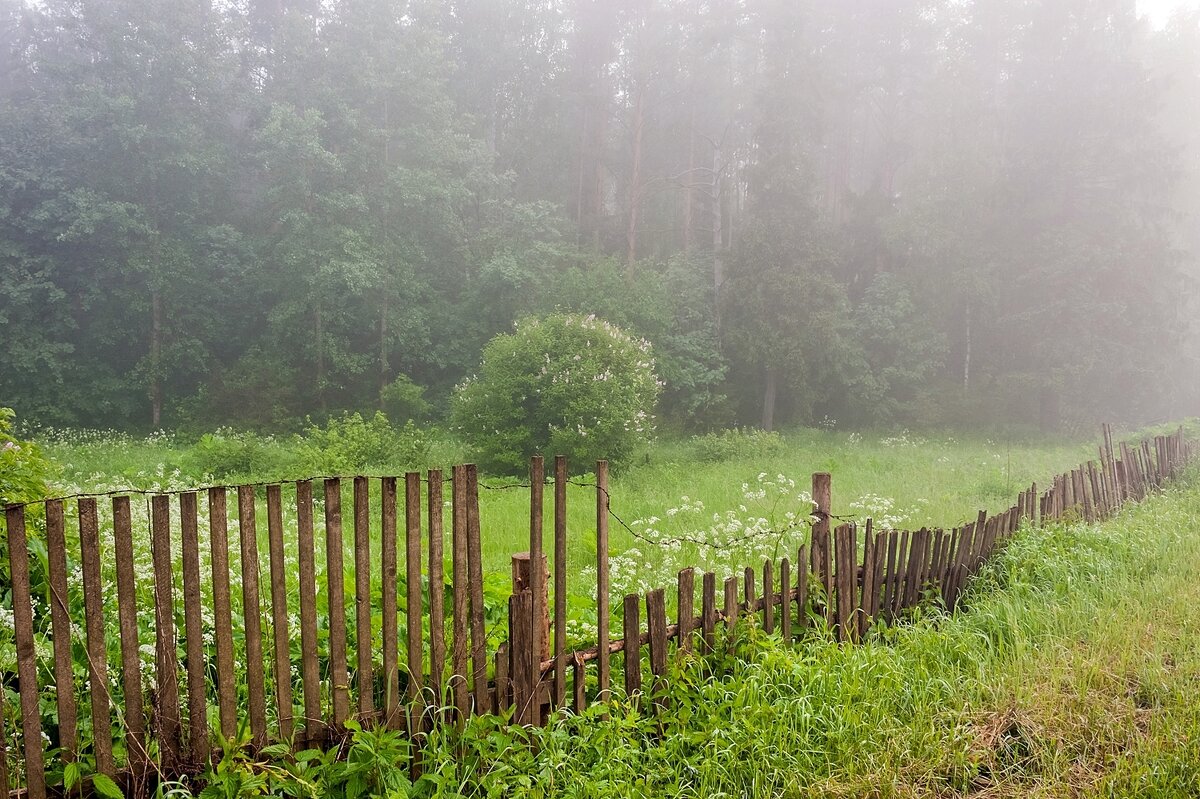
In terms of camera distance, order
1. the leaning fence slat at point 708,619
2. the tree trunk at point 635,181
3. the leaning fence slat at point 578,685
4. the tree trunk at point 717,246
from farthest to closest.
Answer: the tree trunk at point 635,181
the tree trunk at point 717,246
the leaning fence slat at point 708,619
the leaning fence slat at point 578,685

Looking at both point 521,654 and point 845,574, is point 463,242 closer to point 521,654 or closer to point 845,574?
point 845,574

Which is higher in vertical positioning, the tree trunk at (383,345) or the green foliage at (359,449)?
the tree trunk at (383,345)

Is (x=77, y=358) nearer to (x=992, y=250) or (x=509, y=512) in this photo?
(x=509, y=512)

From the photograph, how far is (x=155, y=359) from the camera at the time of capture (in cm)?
2566

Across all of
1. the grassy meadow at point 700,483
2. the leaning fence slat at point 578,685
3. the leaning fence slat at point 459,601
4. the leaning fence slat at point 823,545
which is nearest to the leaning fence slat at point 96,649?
the leaning fence slat at point 459,601

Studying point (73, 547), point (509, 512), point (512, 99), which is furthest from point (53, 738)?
point (512, 99)

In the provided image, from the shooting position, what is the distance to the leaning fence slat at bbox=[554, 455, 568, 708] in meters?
3.48

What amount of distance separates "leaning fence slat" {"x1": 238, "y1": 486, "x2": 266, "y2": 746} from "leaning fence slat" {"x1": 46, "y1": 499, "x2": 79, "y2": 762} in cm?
53

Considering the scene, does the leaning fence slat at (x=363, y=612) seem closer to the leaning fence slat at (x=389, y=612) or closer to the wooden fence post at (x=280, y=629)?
the leaning fence slat at (x=389, y=612)

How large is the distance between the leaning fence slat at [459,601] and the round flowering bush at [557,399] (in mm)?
12387

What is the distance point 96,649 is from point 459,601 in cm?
130

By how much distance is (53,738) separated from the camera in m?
3.01

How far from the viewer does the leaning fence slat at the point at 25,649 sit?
2.38 meters

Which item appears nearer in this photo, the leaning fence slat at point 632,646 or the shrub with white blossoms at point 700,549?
the leaning fence slat at point 632,646
